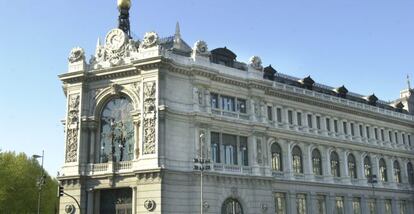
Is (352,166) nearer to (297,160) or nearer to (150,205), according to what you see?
(297,160)

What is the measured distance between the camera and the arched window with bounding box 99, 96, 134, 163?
2154 inches

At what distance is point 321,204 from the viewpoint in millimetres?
65812

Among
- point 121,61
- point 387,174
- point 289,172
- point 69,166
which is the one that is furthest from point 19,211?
point 387,174

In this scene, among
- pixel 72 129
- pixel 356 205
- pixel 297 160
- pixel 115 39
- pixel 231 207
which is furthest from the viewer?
pixel 356 205

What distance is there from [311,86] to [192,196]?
25689 millimetres

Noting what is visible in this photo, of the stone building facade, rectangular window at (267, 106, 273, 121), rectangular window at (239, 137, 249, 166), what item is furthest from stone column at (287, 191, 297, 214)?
rectangular window at (267, 106, 273, 121)

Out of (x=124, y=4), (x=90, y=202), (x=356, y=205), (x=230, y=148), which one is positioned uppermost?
(x=124, y=4)

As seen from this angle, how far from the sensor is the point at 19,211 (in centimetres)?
7300

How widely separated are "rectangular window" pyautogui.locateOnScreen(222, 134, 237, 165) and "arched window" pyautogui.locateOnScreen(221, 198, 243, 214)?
3.89 metres

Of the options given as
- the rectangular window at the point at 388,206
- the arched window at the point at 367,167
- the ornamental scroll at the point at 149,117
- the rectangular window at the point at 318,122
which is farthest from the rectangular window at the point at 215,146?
the rectangular window at the point at 388,206

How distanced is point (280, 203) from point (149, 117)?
1849cm

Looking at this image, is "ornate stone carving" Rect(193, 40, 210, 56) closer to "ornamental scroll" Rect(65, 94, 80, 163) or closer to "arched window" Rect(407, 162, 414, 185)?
"ornamental scroll" Rect(65, 94, 80, 163)

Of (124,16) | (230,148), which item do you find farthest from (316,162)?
(124,16)

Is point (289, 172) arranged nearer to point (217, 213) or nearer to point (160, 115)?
point (217, 213)
